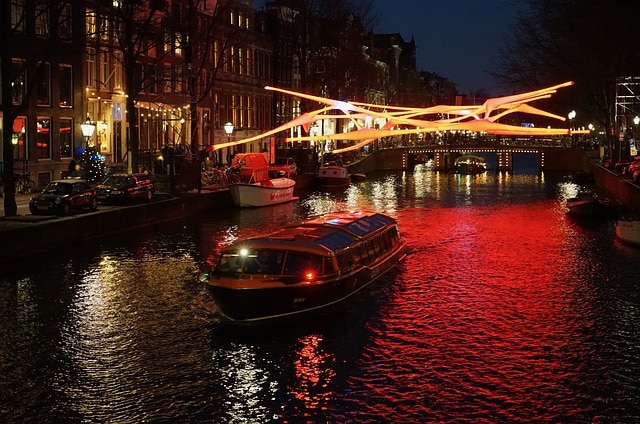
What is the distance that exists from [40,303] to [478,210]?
35665 millimetres

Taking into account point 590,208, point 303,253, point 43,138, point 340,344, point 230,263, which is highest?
point 43,138

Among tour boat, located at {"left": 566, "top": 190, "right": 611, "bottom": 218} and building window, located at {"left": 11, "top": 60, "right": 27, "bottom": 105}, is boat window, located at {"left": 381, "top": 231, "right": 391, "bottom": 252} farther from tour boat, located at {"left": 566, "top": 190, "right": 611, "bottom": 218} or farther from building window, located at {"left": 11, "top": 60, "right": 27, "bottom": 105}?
building window, located at {"left": 11, "top": 60, "right": 27, "bottom": 105}

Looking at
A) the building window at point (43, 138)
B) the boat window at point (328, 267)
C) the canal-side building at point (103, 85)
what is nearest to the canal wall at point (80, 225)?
the canal-side building at point (103, 85)

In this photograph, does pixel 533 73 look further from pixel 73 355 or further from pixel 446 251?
pixel 73 355

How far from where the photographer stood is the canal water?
1806cm

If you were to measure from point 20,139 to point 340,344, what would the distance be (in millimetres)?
35038

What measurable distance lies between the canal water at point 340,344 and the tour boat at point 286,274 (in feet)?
1.67

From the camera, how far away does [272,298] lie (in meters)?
24.1

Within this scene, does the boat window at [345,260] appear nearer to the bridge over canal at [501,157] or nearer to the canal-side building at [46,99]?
the canal-side building at [46,99]

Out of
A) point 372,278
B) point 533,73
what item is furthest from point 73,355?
point 533,73

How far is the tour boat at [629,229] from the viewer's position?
126ft

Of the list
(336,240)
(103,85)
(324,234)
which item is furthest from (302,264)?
(103,85)

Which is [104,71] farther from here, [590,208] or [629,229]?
[629,229]

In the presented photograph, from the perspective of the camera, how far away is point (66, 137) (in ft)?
185
